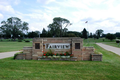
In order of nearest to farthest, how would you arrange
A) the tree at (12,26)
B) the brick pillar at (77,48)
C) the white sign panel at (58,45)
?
the brick pillar at (77,48)
the white sign panel at (58,45)
the tree at (12,26)

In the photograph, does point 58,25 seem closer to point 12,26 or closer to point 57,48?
point 12,26

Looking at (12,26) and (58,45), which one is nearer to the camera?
(58,45)

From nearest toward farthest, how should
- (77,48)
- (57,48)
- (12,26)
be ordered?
(77,48), (57,48), (12,26)

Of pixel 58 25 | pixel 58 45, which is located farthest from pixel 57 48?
pixel 58 25

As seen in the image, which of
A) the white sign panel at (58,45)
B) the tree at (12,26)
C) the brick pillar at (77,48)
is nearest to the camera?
the brick pillar at (77,48)

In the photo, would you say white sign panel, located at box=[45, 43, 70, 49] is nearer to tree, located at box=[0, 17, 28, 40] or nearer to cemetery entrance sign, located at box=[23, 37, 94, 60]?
cemetery entrance sign, located at box=[23, 37, 94, 60]

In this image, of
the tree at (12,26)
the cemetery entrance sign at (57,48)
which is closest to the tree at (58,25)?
the tree at (12,26)

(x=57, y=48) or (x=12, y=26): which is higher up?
(x=12, y=26)

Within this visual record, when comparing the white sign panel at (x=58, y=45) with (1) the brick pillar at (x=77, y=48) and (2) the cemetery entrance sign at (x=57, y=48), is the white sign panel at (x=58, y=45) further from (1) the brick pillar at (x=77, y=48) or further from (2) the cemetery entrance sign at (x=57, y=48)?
(1) the brick pillar at (x=77, y=48)

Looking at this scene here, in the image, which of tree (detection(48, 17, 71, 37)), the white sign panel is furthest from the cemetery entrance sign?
tree (detection(48, 17, 71, 37))

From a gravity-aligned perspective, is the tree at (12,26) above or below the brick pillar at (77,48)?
above

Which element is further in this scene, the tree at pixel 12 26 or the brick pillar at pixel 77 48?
the tree at pixel 12 26

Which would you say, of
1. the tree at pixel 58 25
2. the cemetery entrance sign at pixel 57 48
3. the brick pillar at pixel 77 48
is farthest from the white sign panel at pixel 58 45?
the tree at pixel 58 25

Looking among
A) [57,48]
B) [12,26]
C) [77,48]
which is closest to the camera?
[77,48]
